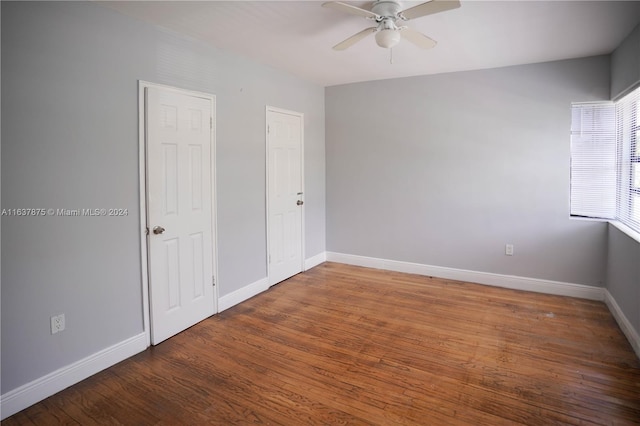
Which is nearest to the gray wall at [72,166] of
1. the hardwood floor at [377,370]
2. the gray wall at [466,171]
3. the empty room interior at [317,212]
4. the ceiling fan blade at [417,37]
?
the empty room interior at [317,212]

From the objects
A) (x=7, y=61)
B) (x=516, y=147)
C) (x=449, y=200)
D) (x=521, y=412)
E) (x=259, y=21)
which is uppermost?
(x=259, y=21)

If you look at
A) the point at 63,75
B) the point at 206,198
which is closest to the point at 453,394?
the point at 206,198

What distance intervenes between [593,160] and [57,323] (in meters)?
4.87

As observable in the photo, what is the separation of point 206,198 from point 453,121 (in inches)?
118

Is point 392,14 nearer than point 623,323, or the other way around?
point 392,14

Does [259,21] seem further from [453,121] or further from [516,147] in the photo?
[516,147]

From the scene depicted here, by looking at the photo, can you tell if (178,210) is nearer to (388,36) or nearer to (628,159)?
(388,36)

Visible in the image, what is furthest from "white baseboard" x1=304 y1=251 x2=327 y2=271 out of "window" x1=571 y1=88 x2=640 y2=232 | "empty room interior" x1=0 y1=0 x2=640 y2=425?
"window" x1=571 y1=88 x2=640 y2=232

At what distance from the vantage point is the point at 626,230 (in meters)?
3.21

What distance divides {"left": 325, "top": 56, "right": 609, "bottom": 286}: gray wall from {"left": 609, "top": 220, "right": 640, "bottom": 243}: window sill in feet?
0.88

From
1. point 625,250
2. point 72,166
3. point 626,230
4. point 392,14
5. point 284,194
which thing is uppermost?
point 392,14

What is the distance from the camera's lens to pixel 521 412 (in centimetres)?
215

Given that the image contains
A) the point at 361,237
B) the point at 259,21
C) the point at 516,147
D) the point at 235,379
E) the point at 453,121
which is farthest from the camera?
the point at 361,237

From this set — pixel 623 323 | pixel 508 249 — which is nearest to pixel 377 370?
pixel 623 323
